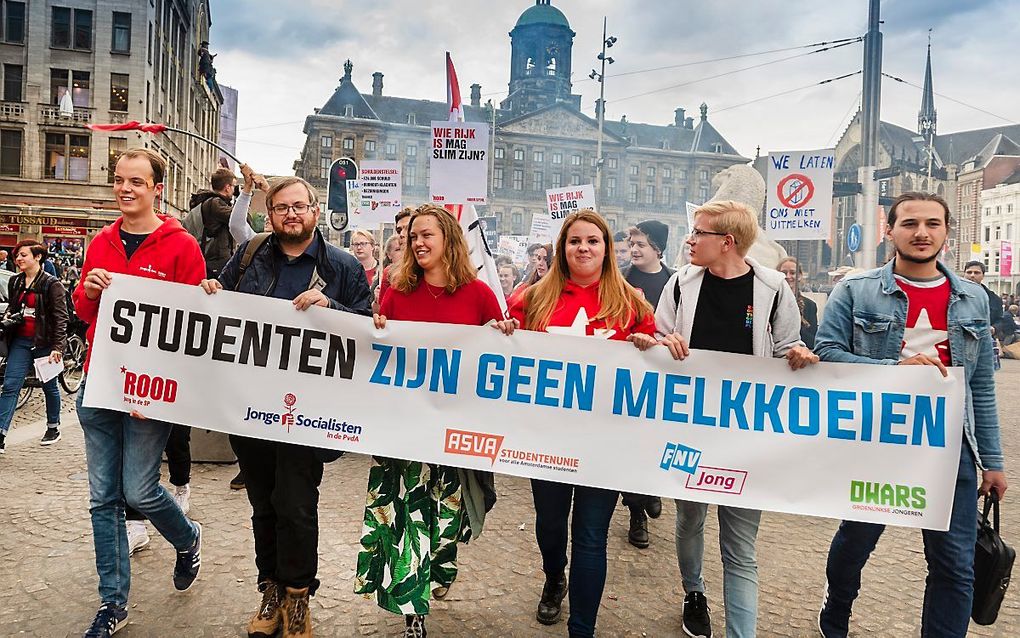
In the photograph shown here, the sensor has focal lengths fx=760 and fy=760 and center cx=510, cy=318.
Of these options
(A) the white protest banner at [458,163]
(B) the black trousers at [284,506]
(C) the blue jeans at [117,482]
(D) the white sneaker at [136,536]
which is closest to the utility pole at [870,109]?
(A) the white protest banner at [458,163]

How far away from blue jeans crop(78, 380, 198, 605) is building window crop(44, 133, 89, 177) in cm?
4319

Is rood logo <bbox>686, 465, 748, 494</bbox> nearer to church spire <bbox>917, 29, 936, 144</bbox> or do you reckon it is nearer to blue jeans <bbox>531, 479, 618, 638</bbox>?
blue jeans <bbox>531, 479, 618, 638</bbox>

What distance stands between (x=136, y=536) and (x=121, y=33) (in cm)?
4535

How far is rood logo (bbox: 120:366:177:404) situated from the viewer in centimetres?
349

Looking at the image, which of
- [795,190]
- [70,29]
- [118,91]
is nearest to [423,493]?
[795,190]

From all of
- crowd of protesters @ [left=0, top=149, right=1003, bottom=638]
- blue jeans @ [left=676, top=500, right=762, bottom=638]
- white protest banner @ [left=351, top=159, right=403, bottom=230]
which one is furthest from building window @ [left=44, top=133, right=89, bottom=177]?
blue jeans @ [left=676, top=500, right=762, bottom=638]

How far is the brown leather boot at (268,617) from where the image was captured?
10.8ft

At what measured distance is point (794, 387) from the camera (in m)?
3.27

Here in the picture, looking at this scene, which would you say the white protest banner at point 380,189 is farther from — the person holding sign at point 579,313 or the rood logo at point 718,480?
the rood logo at point 718,480

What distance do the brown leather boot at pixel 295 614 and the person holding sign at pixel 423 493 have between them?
246 millimetres

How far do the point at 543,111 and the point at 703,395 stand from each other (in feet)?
289

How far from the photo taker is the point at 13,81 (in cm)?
4109

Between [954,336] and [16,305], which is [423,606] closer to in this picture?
[954,336]

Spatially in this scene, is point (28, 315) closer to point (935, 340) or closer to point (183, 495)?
point (183, 495)
